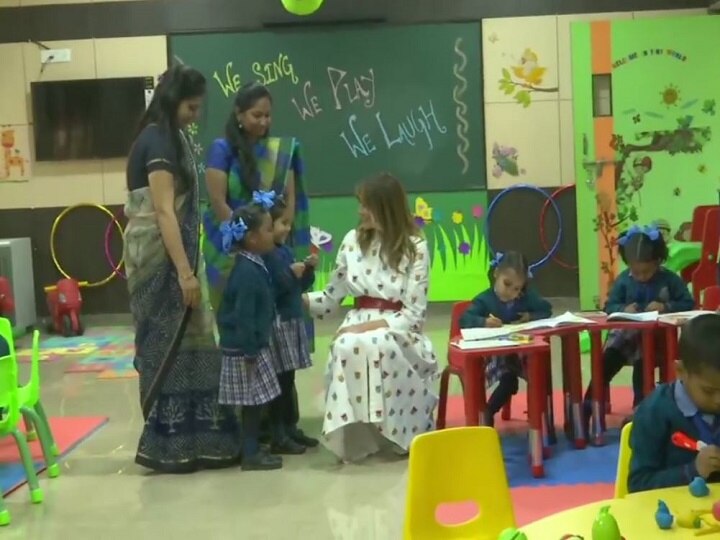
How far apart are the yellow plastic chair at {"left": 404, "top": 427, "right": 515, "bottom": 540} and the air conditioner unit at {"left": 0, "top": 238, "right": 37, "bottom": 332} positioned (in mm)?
6196

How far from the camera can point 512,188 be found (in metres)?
7.91

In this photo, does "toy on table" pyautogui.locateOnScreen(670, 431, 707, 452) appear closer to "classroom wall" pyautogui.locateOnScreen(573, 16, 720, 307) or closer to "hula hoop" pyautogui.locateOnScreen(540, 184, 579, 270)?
"classroom wall" pyautogui.locateOnScreen(573, 16, 720, 307)

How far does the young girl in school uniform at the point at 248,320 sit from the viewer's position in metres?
4.00

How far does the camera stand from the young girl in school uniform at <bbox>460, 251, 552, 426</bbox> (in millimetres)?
4242

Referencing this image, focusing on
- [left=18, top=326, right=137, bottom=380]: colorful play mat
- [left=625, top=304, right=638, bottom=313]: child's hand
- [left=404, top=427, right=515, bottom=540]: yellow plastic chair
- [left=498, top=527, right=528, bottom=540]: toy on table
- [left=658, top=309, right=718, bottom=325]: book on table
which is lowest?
[left=18, top=326, right=137, bottom=380]: colorful play mat

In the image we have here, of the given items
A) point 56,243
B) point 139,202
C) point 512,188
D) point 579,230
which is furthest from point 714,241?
point 56,243

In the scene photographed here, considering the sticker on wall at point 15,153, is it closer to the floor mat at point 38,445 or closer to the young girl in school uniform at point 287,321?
the floor mat at point 38,445

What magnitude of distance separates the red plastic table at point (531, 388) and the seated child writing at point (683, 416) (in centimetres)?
160

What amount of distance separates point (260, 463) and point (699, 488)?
8.23ft

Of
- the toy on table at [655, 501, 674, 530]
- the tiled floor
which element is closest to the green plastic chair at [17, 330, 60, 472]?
Answer: the tiled floor

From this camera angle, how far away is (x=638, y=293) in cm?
434

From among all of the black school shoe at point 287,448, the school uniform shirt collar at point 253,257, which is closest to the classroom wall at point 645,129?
the black school shoe at point 287,448

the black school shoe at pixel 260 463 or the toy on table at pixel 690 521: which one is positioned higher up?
the toy on table at pixel 690 521

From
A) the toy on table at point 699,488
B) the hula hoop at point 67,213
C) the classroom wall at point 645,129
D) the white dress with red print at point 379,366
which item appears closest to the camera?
the toy on table at point 699,488
